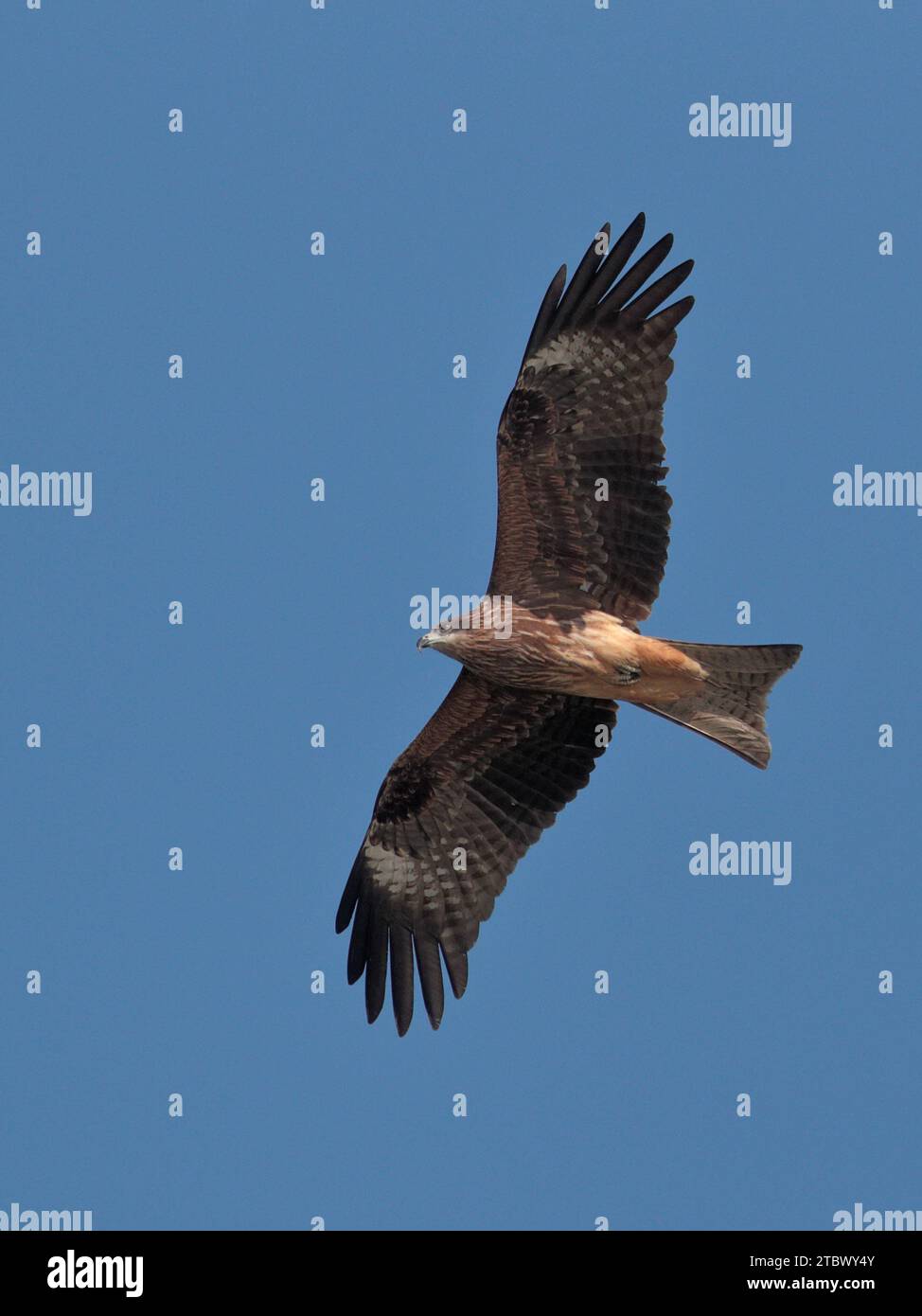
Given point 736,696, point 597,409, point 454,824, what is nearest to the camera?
point 597,409

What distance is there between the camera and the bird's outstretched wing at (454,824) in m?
15.5

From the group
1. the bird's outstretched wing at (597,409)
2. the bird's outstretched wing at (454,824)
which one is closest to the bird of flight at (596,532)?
the bird's outstretched wing at (597,409)

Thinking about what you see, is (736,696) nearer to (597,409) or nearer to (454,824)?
(597,409)

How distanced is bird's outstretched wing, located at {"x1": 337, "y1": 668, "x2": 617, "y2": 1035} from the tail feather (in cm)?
96

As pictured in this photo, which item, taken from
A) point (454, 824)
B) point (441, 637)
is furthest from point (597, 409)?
point (454, 824)

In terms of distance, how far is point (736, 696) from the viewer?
14.6 m

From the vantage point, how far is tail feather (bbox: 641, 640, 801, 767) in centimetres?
1447

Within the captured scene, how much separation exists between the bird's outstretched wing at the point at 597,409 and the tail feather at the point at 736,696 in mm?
835

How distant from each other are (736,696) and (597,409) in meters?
2.22

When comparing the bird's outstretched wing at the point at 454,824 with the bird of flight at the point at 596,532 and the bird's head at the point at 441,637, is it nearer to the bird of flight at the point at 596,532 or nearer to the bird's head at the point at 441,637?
the bird of flight at the point at 596,532
